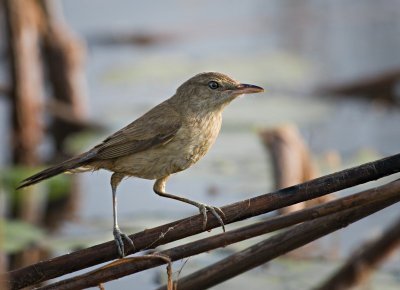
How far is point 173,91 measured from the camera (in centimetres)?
973

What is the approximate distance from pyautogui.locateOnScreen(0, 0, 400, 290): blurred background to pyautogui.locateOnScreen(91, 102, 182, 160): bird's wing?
3.71ft

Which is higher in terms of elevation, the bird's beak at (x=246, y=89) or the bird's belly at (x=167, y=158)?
the bird's beak at (x=246, y=89)

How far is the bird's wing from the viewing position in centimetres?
476

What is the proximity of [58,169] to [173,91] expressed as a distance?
513 centimetres

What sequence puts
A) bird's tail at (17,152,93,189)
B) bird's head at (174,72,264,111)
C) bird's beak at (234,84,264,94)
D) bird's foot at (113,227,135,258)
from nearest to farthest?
bird's foot at (113,227,135,258) < bird's tail at (17,152,93,189) < bird's beak at (234,84,264,94) < bird's head at (174,72,264,111)

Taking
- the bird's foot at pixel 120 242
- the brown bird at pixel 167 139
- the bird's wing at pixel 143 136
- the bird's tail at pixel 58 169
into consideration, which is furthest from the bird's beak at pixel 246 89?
the bird's foot at pixel 120 242

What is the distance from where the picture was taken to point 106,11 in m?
12.2

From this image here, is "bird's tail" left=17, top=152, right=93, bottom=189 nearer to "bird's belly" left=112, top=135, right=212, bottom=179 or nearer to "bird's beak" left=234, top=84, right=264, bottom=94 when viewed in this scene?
"bird's belly" left=112, top=135, right=212, bottom=179

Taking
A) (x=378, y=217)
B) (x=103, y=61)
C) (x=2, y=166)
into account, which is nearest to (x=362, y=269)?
(x=378, y=217)

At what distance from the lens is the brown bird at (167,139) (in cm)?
469

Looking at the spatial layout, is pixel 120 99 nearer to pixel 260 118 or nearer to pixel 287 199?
pixel 260 118

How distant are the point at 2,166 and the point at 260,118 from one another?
2325mm

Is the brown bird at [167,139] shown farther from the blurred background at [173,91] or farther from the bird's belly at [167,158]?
the blurred background at [173,91]

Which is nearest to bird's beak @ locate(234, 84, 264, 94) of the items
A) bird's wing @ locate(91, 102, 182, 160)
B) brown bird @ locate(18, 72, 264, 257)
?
brown bird @ locate(18, 72, 264, 257)
